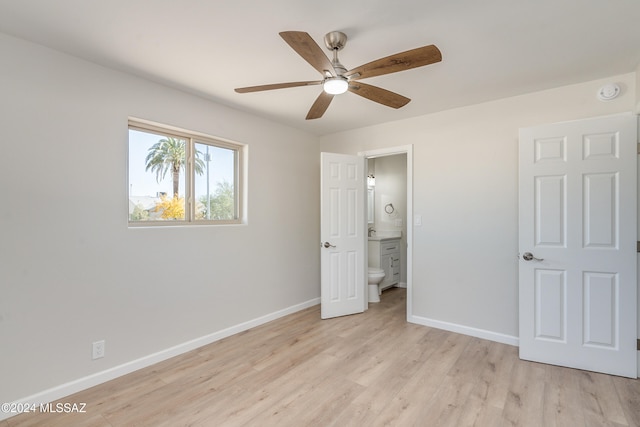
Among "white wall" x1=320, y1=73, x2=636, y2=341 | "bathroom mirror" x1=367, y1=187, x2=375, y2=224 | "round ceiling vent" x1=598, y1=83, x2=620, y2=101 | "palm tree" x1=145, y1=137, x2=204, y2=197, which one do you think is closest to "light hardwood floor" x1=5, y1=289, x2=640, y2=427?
"white wall" x1=320, y1=73, x2=636, y2=341

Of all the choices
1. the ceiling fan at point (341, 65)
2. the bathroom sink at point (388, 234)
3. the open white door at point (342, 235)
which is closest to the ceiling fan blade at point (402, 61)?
the ceiling fan at point (341, 65)

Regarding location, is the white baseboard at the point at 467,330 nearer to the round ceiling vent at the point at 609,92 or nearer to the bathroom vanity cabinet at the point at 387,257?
the bathroom vanity cabinet at the point at 387,257

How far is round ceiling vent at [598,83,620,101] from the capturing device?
2.54m

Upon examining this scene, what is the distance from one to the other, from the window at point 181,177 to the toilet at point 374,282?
2.05 meters

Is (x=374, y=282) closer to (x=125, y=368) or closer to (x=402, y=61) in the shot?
(x=125, y=368)

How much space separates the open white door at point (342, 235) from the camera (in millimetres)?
3795

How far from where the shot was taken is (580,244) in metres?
2.54

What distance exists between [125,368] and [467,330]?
3234 mm

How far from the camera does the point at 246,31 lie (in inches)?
76.5

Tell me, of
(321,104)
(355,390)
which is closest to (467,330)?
(355,390)

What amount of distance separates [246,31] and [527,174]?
2.58 metres

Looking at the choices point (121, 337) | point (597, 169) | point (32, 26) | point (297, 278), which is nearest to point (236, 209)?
point (297, 278)

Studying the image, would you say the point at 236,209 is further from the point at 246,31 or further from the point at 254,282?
the point at 246,31

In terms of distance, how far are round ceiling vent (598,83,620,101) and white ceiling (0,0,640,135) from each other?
0.11 m
